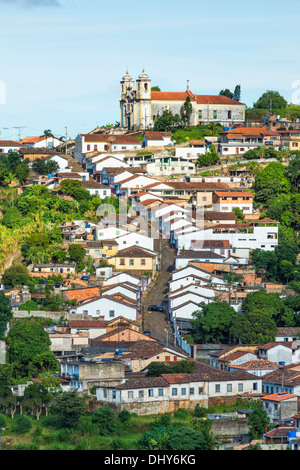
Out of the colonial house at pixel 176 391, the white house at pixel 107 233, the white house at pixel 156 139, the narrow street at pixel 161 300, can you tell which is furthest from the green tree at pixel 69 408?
the white house at pixel 156 139

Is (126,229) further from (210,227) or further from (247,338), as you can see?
(247,338)

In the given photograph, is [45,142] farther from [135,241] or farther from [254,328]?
[254,328]

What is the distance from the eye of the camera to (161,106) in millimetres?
68812

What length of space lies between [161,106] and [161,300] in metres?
25.9

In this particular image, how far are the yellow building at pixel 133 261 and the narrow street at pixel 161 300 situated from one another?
26.9 inches

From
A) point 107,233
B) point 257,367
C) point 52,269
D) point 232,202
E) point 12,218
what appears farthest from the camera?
point 232,202

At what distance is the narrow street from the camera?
4201cm

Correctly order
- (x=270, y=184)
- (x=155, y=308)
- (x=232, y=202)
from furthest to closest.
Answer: (x=270, y=184) < (x=232, y=202) < (x=155, y=308)

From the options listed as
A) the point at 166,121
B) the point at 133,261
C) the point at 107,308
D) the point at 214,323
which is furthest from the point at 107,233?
the point at 166,121

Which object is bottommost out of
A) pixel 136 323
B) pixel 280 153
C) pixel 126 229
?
pixel 136 323
